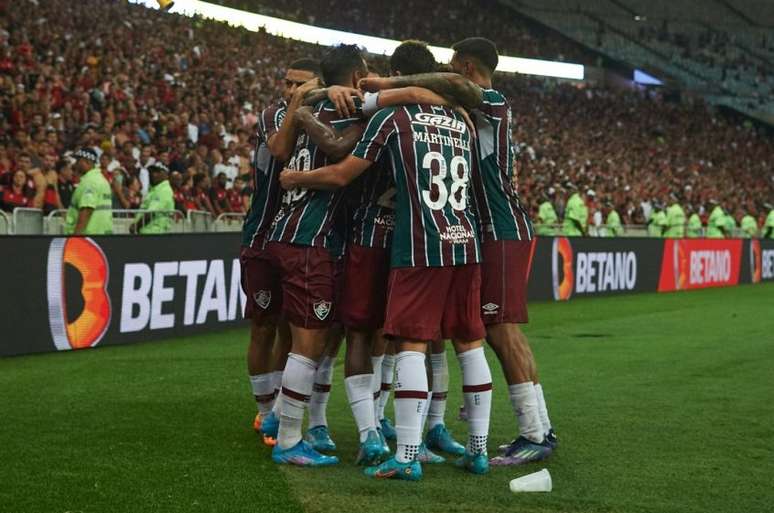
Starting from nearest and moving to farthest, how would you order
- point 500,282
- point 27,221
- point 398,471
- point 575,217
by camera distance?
point 398,471, point 500,282, point 27,221, point 575,217

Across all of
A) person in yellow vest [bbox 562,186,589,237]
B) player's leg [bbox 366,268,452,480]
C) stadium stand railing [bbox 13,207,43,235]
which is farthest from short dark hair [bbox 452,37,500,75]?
person in yellow vest [bbox 562,186,589,237]

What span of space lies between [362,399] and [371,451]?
0.87 feet

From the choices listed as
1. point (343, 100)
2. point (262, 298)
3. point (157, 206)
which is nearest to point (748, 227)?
point (157, 206)

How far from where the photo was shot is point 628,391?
8.32 metres

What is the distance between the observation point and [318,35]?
117 ft

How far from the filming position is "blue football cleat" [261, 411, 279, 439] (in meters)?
6.05

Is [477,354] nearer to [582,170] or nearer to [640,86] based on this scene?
[582,170]

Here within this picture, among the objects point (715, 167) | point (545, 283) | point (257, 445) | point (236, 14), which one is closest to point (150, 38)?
point (236, 14)

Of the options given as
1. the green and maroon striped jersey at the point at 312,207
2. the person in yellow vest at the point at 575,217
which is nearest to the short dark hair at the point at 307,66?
the green and maroon striped jersey at the point at 312,207

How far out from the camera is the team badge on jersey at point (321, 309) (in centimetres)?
542

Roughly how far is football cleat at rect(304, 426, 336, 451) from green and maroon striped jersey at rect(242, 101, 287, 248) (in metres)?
1.09

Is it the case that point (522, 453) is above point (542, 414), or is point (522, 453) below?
below

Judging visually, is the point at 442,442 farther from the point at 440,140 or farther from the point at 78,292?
the point at 78,292

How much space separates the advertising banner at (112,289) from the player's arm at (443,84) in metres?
5.99
